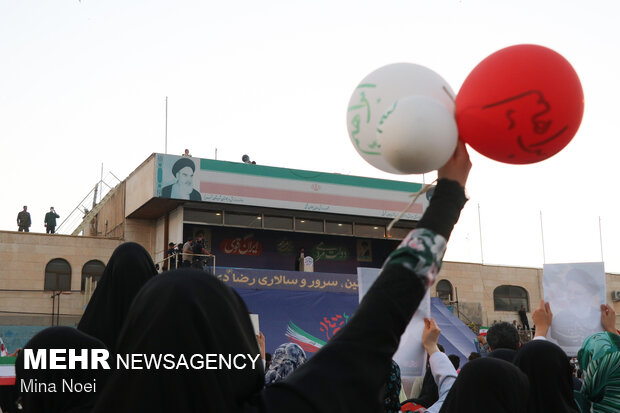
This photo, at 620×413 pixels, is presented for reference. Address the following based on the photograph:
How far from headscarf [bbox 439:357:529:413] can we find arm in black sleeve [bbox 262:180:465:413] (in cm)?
146

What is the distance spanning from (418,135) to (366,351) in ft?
1.94

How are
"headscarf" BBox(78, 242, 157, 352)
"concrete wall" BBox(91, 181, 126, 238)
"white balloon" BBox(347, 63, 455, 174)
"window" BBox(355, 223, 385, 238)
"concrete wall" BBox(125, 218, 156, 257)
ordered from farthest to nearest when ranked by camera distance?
1. "window" BBox(355, 223, 385, 238)
2. "concrete wall" BBox(91, 181, 126, 238)
3. "concrete wall" BBox(125, 218, 156, 257)
4. "headscarf" BBox(78, 242, 157, 352)
5. "white balloon" BBox(347, 63, 455, 174)

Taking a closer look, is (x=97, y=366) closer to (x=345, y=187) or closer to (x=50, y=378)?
(x=50, y=378)

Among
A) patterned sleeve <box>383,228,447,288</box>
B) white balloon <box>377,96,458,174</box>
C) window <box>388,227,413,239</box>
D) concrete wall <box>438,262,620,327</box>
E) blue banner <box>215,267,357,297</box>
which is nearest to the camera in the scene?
patterned sleeve <box>383,228,447,288</box>

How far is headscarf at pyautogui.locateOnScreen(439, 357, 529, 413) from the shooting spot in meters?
2.67

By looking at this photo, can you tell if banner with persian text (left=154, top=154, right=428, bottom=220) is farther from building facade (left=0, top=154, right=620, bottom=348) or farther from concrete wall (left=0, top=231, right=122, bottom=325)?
concrete wall (left=0, top=231, right=122, bottom=325)

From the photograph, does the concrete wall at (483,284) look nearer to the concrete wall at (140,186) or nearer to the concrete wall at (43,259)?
the concrete wall at (43,259)

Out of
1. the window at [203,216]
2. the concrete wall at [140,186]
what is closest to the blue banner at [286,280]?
the window at [203,216]

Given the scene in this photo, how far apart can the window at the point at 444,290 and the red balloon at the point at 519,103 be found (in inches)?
960

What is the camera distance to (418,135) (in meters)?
1.65

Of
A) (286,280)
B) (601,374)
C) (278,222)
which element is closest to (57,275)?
(286,280)

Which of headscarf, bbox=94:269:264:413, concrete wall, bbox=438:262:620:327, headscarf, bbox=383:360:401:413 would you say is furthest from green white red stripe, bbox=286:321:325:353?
headscarf, bbox=94:269:264:413

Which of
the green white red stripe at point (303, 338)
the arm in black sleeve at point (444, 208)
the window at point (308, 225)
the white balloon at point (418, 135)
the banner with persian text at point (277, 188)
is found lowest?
the green white red stripe at point (303, 338)

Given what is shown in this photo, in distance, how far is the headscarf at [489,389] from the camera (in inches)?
105
